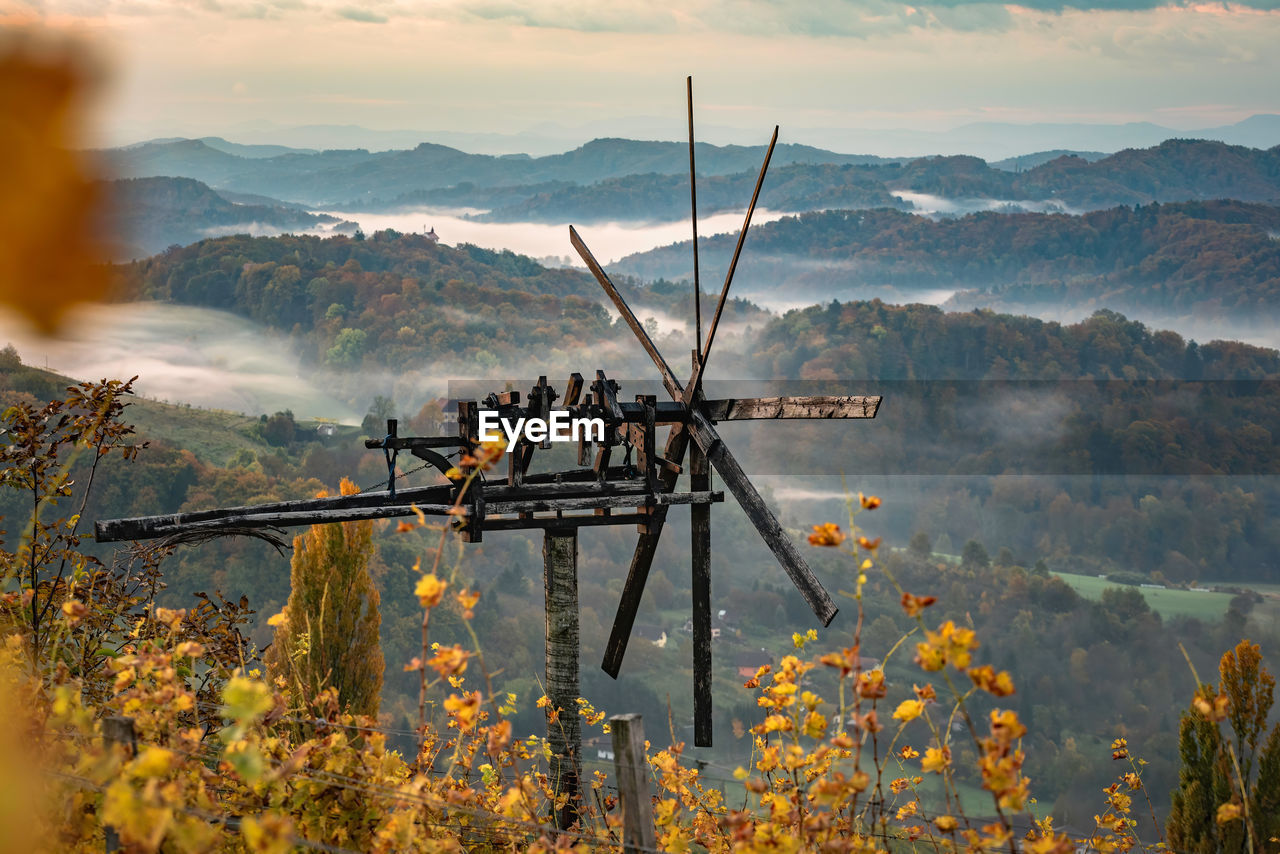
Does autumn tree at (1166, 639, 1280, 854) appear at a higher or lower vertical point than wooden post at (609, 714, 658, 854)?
lower

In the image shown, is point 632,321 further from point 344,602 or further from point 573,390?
point 344,602

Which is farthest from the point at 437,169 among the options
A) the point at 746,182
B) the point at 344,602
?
the point at 344,602

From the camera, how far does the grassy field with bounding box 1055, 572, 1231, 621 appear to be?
95.0 meters

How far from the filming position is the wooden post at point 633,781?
4398 millimetres

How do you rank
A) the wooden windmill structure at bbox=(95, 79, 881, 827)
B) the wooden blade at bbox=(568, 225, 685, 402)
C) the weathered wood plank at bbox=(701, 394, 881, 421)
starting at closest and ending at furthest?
the wooden windmill structure at bbox=(95, 79, 881, 827) → the weathered wood plank at bbox=(701, 394, 881, 421) → the wooden blade at bbox=(568, 225, 685, 402)

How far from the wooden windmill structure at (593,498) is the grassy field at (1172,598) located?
9118 centimetres

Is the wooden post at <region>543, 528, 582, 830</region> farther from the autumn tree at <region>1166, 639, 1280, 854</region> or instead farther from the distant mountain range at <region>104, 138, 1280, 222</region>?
the distant mountain range at <region>104, 138, 1280, 222</region>

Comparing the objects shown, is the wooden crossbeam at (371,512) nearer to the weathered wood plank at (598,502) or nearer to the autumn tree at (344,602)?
the weathered wood plank at (598,502)

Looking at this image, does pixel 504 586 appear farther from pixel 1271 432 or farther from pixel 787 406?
pixel 1271 432

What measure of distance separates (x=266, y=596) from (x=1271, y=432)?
9576 cm

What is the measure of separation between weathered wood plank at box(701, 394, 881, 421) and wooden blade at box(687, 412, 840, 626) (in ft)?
0.65

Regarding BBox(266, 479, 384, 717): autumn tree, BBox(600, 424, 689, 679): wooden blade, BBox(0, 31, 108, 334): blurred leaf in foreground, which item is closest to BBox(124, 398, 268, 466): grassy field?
BBox(266, 479, 384, 717): autumn tree

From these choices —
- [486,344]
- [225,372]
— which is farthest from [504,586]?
[225,372]

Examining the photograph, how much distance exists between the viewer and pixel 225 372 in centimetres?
9638
